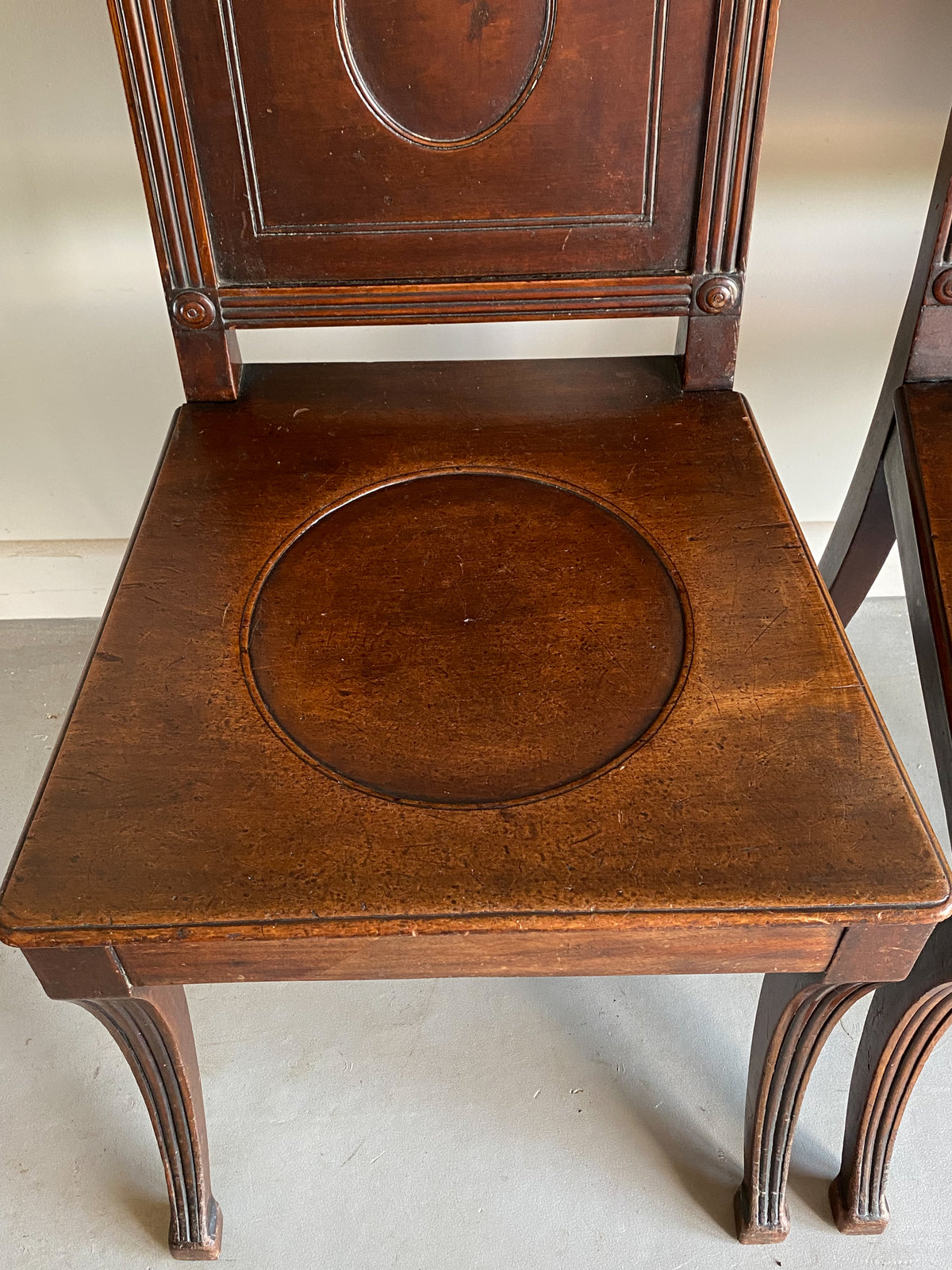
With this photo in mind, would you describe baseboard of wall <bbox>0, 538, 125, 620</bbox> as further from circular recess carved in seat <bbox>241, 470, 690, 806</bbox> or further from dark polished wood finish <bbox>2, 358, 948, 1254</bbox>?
circular recess carved in seat <bbox>241, 470, 690, 806</bbox>

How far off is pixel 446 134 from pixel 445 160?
2cm

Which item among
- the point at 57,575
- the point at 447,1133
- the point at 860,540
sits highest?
the point at 860,540

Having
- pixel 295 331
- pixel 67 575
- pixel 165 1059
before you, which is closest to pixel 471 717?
pixel 165 1059

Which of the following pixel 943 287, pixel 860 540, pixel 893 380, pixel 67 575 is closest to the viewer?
pixel 943 287

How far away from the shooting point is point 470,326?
141 cm

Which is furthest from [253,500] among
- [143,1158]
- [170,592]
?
[143,1158]

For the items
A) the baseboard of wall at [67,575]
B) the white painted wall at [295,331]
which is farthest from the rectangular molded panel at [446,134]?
the baseboard of wall at [67,575]

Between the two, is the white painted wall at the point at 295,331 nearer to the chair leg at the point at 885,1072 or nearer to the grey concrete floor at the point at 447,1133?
the grey concrete floor at the point at 447,1133

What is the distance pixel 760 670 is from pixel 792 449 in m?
0.86

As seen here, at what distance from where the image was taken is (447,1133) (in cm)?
116

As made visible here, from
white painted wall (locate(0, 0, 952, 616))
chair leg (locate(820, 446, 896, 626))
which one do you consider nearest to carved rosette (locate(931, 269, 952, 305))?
chair leg (locate(820, 446, 896, 626))

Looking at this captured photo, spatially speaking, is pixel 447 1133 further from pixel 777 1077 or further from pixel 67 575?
pixel 67 575

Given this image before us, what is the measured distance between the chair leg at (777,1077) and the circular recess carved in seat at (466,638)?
0.85 feet

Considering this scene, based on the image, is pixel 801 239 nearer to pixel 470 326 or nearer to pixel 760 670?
pixel 470 326
